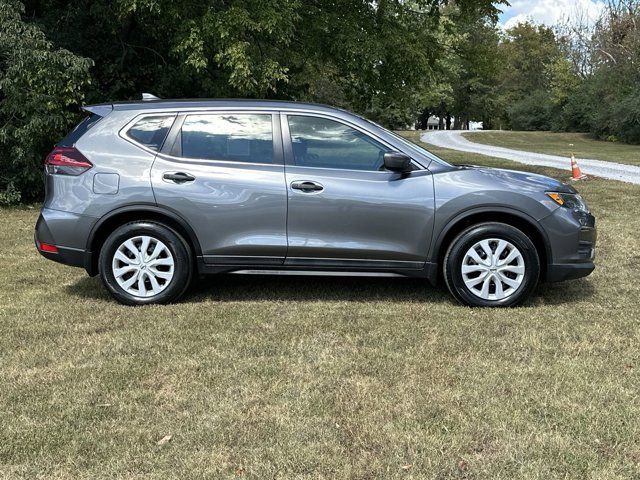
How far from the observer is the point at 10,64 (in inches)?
384

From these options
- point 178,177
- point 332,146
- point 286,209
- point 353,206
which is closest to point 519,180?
point 353,206

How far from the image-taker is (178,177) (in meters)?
4.96

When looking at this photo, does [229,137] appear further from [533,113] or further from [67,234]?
[533,113]

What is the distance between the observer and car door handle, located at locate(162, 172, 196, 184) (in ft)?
16.3

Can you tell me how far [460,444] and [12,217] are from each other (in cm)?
913

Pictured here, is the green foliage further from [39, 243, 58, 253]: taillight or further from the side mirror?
the side mirror

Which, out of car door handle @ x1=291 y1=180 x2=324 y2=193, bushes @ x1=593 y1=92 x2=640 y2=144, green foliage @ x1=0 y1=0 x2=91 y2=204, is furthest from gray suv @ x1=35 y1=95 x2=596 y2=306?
bushes @ x1=593 y1=92 x2=640 y2=144

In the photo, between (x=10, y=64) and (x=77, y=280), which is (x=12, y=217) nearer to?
(x=10, y=64)

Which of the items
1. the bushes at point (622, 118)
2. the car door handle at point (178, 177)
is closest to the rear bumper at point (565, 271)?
the car door handle at point (178, 177)

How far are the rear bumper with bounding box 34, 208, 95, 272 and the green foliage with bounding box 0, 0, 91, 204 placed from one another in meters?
5.62

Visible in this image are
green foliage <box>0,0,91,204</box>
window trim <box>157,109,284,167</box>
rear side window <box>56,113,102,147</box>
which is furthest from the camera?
green foliage <box>0,0,91,204</box>

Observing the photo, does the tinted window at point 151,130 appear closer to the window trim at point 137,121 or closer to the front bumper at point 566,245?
the window trim at point 137,121

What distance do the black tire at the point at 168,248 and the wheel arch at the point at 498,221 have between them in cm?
202

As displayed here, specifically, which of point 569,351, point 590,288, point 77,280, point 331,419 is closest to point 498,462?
point 331,419
